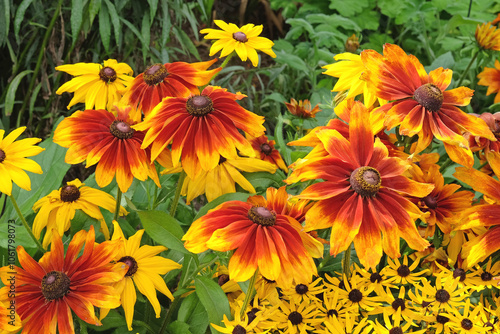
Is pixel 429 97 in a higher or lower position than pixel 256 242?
higher

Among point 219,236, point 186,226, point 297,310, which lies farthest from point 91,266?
point 186,226

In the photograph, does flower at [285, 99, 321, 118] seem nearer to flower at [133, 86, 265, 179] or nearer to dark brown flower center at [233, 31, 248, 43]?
dark brown flower center at [233, 31, 248, 43]

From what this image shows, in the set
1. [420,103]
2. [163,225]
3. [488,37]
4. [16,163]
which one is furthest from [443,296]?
[488,37]

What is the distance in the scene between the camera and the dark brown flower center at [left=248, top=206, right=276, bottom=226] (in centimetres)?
59

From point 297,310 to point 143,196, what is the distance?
1.93 ft

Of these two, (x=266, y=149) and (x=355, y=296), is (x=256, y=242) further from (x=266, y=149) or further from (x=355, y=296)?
(x=266, y=149)

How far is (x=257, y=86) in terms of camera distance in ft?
8.76

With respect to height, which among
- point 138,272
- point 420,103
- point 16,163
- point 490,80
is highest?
point 420,103

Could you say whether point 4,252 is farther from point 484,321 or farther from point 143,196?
point 484,321

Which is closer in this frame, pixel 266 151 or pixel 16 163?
pixel 16 163

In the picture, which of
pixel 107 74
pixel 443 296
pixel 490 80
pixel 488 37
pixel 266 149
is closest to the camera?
pixel 443 296

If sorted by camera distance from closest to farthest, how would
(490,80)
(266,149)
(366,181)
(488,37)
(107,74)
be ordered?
(366,181), (107,74), (266,149), (488,37), (490,80)

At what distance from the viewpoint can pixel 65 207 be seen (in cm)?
80

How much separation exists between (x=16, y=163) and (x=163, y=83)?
24 centimetres
